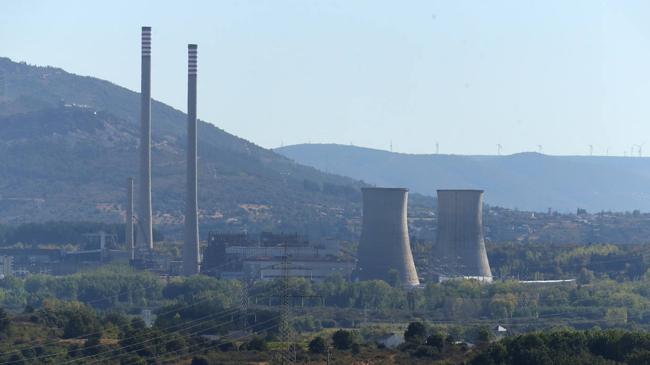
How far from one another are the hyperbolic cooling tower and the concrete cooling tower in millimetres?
2698

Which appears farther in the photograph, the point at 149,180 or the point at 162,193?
the point at 162,193

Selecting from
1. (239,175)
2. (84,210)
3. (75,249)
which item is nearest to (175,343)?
(75,249)

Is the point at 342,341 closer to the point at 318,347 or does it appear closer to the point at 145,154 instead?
the point at 318,347

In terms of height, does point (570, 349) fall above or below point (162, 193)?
below

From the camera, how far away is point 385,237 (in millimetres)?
103000

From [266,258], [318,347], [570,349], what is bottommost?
[318,347]

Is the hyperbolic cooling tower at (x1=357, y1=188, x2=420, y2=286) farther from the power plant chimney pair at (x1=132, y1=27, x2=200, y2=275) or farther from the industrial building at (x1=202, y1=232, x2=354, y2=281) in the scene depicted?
the power plant chimney pair at (x1=132, y1=27, x2=200, y2=275)

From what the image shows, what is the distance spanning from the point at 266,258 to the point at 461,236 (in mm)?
11716

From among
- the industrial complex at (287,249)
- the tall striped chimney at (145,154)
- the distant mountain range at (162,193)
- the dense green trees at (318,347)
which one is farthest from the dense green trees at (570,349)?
the distant mountain range at (162,193)

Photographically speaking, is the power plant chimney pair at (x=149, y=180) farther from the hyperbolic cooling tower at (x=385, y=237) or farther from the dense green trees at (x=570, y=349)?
the dense green trees at (x=570, y=349)

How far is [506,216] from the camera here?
7042 inches

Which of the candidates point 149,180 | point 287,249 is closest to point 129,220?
point 149,180

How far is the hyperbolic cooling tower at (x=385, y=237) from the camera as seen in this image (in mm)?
101875

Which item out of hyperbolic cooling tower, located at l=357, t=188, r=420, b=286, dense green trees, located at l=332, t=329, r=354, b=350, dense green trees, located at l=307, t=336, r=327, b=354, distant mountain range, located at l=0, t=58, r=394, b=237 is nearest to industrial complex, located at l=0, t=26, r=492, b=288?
hyperbolic cooling tower, located at l=357, t=188, r=420, b=286
